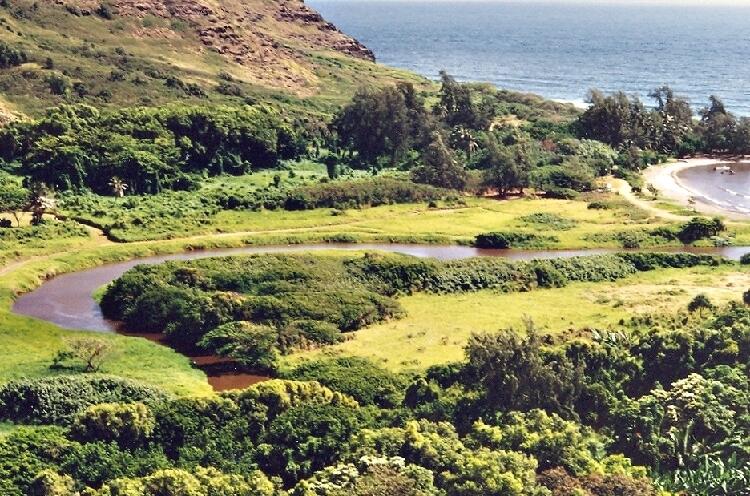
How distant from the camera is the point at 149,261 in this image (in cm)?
8156

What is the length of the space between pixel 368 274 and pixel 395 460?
34.2 m

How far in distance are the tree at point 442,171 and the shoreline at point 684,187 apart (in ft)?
75.0

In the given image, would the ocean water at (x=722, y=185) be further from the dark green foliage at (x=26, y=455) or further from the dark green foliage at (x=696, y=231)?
the dark green foliage at (x=26, y=455)

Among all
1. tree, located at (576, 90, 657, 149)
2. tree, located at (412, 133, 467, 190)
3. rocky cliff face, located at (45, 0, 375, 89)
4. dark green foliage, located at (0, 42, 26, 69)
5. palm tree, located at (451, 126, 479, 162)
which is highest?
rocky cliff face, located at (45, 0, 375, 89)

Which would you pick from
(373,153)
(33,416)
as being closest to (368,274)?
(33,416)

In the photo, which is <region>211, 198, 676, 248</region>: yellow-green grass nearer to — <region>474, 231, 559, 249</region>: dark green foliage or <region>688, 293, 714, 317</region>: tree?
<region>474, 231, 559, 249</region>: dark green foliage

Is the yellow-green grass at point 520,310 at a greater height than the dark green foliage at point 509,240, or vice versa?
the dark green foliage at point 509,240

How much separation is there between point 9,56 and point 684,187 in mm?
87987

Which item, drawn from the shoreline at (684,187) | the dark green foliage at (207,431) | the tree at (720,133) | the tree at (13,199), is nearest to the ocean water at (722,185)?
the shoreline at (684,187)

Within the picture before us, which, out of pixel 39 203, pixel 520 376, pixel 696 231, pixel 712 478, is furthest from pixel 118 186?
pixel 712 478

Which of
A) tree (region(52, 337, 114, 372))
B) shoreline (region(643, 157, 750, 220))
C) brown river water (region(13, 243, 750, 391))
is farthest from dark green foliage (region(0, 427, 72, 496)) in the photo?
shoreline (region(643, 157, 750, 220))

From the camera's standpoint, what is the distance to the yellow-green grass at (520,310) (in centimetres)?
5925

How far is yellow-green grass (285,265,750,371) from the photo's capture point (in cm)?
5925

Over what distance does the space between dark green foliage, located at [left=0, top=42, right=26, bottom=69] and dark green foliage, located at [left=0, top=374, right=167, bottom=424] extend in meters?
88.9
